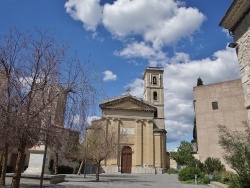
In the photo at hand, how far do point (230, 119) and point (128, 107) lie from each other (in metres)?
22.2

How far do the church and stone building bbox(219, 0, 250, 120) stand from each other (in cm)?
3193

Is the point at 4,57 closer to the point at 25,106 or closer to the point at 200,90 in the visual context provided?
the point at 25,106

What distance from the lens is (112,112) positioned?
43.0 meters

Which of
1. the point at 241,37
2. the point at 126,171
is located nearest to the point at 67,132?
the point at 241,37

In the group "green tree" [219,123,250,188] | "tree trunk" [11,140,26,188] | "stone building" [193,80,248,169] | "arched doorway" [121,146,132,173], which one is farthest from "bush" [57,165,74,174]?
"green tree" [219,123,250,188]

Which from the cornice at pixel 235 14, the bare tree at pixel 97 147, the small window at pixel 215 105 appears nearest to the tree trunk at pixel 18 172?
the cornice at pixel 235 14

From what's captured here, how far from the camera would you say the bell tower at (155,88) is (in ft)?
188

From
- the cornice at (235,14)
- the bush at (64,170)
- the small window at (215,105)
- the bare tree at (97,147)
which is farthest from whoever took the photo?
the bush at (64,170)

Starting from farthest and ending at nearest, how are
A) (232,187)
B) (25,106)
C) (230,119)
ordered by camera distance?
(230,119), (232,187), (25,106)

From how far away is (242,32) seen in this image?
818cm

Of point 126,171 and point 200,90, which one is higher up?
point 200,90

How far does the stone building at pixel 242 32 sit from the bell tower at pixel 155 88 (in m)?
47.8

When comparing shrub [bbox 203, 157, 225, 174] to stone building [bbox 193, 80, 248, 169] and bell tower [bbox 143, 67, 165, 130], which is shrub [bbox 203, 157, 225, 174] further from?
bell tower [bbox 143, 67, 165, 130]

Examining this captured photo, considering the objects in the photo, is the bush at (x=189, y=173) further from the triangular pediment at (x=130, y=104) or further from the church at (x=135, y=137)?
the triangular pediment at (x=130, y=104)
